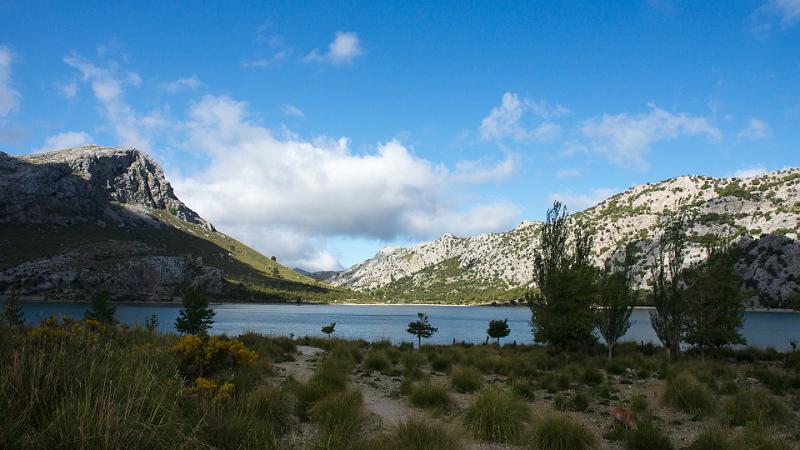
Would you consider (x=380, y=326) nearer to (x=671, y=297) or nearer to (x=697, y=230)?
(x=671, y=297)

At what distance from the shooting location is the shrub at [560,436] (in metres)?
8.84

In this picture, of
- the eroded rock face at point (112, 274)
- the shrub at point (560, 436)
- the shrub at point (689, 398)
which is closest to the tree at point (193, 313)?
the shrub at point (689, 398)

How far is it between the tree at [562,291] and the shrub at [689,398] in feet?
41.8

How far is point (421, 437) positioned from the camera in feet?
25.4

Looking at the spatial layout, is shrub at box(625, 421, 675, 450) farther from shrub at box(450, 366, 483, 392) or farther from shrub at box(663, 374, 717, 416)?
shrub at box(450, 366, 483, 392)

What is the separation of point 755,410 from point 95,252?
155 meters

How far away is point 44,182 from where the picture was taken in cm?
16525

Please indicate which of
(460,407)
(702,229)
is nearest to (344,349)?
(460,407)

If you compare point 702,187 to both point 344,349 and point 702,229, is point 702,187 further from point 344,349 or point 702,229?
point 344,349

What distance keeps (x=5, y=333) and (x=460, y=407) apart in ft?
30.8

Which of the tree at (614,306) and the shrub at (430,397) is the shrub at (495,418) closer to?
the shrub at (430,397)

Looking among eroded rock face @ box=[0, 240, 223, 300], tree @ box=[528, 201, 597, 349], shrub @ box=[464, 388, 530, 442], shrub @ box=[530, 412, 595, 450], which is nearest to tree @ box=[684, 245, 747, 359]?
tree @ box=[528, 201, 597, 349]

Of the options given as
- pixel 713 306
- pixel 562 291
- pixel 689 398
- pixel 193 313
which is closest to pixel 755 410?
pixel 689 398

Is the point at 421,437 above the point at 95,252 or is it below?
below
